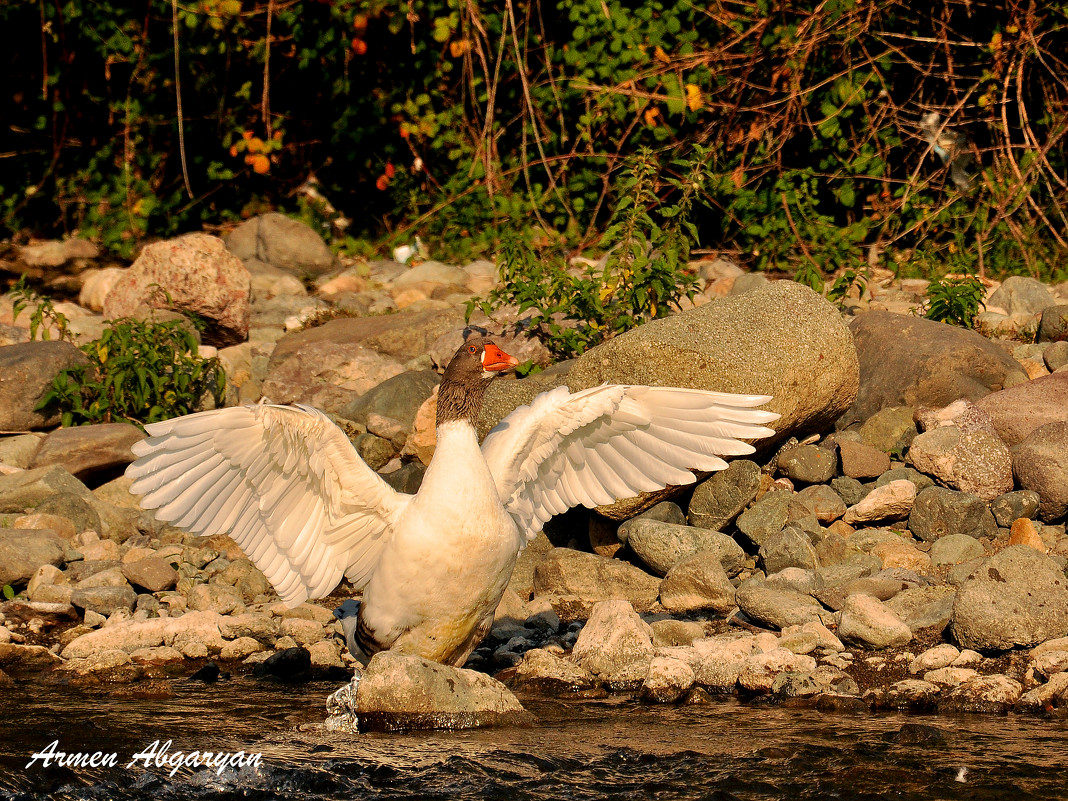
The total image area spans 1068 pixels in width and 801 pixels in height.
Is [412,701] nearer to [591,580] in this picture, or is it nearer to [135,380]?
[591,580]

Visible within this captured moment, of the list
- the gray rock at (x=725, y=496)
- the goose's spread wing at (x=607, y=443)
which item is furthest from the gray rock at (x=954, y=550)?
the goose's spread wing at (x=607, y=443)

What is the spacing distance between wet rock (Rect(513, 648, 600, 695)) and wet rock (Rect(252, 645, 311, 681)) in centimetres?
109

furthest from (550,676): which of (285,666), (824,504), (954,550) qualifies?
(954,550)

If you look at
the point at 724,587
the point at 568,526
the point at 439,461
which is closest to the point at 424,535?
the point at 439,461

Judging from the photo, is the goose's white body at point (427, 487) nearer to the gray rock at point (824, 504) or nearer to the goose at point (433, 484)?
the goose at point (433, 484)

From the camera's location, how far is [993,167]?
37.2 ft

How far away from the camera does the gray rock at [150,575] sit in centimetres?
696

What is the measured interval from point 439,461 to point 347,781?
1336mm

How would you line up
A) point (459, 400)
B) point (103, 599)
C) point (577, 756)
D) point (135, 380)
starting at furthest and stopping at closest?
point (135, 380), point (103, 599), point (459, 400), point (577, 756)

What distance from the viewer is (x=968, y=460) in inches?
276

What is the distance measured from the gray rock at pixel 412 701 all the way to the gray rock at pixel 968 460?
3278mm

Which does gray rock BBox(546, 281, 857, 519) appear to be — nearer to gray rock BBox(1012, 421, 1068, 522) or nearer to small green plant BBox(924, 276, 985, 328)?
gray rock BBox(1012, 421, 1068, 522)

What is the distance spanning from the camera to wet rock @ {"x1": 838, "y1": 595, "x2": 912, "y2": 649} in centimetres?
555

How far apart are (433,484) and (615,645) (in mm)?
1291
